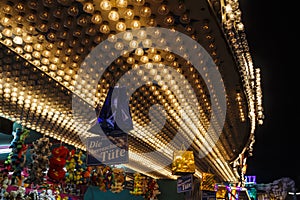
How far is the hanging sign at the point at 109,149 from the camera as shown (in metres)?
4.50

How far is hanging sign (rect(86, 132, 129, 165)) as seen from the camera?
4500mm

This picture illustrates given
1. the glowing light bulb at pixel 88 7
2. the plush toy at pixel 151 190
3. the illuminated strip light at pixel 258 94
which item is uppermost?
the illuminated strip light at pixel 258 94

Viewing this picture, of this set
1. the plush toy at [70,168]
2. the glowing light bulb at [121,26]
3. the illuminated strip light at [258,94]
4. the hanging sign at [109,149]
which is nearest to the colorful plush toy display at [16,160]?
the plush toy at [70,168]

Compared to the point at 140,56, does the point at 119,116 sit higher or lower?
lower

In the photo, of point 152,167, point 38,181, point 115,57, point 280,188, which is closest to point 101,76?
point 115,57

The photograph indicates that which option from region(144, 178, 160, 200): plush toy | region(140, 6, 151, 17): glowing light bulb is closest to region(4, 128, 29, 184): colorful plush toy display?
region(140, 6, 151, 17): glowing light bulb

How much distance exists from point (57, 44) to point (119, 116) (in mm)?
1173

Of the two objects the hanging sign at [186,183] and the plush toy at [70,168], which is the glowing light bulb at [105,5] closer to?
the hanging sign at [186,183]

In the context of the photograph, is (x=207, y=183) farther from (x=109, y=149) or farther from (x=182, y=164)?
(x=109, y=149)

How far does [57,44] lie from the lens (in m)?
4.13

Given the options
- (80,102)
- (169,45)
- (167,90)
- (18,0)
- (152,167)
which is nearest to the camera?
(18,0)

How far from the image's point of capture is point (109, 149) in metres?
4.64

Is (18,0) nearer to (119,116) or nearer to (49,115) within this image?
(119,116)

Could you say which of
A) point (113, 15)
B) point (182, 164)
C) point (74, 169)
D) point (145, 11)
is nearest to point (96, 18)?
point (113, 15)
